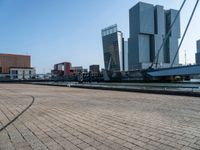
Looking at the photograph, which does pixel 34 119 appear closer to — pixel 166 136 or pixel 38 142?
pixel 38 142

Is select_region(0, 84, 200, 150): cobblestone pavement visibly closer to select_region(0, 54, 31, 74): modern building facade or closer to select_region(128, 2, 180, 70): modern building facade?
select_region(128, 2, 180, 70): modern building facade

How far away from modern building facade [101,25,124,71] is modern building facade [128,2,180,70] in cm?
484

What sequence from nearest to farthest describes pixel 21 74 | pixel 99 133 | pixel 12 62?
pixel 99 133, pixel 21 74, pixel 12 62

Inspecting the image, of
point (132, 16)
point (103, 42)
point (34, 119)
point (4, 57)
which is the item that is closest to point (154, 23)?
point (132, 16)

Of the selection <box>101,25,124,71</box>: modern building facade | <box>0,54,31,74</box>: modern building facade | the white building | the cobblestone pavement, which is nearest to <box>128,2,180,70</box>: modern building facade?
<box>101,25,124,71</box>: modern building facade

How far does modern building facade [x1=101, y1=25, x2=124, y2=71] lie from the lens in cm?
10512

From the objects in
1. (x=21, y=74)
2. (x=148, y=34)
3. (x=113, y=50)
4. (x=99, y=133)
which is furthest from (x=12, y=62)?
(x=99, y=133)

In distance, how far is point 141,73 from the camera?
6769cm

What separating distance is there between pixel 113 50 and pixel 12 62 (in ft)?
190

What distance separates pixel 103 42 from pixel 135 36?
2036cm

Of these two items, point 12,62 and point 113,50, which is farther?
point 12,62

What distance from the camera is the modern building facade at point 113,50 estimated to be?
105125 mm

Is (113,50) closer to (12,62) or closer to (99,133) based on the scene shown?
(12,62)

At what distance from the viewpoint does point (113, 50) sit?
4136 inches
